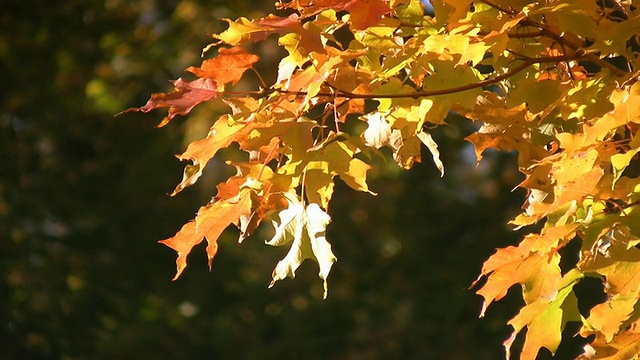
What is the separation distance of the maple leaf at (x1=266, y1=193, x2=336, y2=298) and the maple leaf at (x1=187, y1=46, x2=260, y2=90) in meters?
0.16

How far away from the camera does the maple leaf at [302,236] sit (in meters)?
1.17

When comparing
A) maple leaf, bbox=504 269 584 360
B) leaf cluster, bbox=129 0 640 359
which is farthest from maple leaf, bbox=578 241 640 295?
maple leaf, bbox=504 269 584 360

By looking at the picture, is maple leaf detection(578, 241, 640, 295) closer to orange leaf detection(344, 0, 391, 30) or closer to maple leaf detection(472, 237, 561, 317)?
maple leaf detection(472, 237, 561, 317)

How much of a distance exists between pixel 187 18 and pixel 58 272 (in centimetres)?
189

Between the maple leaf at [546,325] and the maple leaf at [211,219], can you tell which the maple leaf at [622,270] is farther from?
the maple leaf at [211,219]

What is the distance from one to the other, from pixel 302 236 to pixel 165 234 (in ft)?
16.4

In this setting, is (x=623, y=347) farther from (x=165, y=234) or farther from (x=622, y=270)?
(x=165, y=234)

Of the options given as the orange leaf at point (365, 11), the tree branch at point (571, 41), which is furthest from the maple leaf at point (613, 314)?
the orange leaf at point (365, 11)

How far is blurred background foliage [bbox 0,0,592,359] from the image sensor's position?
5770 mm

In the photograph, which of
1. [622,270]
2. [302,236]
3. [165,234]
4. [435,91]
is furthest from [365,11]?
[165,234]

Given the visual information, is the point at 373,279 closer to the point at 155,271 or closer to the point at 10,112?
the point at 155,271

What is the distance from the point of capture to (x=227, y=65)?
4.01ft

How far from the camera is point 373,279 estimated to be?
613cm

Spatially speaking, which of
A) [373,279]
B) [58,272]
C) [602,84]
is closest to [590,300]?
[373,279]
